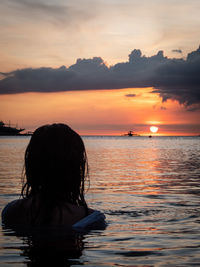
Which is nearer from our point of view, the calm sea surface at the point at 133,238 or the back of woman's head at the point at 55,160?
the back of woman's head at the point at 55,160

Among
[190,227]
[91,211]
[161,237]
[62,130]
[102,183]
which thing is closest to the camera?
[62,130]

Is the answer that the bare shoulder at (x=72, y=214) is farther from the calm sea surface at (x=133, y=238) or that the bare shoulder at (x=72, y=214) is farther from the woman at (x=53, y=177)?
the calm sea surface at (x=133, y=238)

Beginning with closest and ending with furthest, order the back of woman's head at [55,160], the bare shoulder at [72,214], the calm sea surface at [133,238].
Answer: the back of woman's head at [55,160], the bare shoulder at [72,214], the calm sea surface at [133,238]

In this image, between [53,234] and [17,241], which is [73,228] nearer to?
[53,234]

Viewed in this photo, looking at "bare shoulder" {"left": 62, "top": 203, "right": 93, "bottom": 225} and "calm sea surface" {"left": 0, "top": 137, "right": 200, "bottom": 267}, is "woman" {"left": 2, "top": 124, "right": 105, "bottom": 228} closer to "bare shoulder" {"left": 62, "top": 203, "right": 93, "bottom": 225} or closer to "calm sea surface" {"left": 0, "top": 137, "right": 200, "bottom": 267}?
"bare shoulder" {"left": 62, "top": 203, "right": 93, "bottom": 225}

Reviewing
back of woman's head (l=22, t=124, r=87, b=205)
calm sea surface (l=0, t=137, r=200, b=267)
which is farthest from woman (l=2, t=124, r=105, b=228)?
calm sea surface (l=0, t=137, r=200, b=267)

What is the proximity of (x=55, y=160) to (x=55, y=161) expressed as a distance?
13 millimetres

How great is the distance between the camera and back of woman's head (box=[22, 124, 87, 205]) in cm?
479

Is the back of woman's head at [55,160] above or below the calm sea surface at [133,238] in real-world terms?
above

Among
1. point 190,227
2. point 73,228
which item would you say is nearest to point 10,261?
point 73,228

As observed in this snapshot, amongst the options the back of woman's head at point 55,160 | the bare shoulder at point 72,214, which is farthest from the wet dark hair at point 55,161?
the bare shoulder at point 72,214

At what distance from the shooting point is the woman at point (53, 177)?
480cm

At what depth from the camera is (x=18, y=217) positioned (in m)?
5.34

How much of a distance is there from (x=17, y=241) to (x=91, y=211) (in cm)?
188
